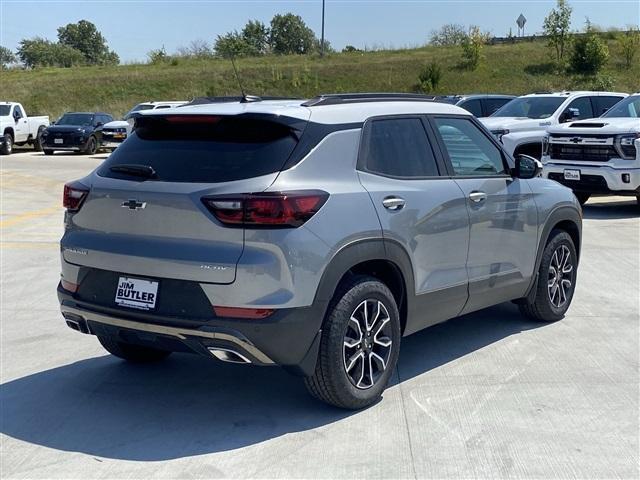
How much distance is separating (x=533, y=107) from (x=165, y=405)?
44.4 ft

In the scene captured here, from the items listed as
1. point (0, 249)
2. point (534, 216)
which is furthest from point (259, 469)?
point (0, 249)

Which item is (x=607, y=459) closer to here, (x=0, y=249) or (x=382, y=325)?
(x=382, y=325)

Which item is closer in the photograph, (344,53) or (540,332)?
(540,332)

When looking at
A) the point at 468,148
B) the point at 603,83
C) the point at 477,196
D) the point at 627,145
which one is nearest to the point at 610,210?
the point at 627,145

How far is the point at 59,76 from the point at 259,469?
56068 millimetres

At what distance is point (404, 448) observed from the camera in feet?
14.7

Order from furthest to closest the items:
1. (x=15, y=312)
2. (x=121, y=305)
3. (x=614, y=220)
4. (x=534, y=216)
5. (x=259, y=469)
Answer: (x=614, y=220) → (x=15, y=312) → (x=534, y=216) → (x=121, y=305) → (x=259, y=469)

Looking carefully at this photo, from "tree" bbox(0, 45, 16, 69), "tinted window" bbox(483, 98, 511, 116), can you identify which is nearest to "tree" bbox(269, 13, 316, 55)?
"tree" bbox(0, 45, 16, 69)

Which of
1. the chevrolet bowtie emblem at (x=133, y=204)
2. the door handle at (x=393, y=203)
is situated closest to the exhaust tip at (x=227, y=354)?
the chevrolet bowtie emblem at (x=133, y=204)

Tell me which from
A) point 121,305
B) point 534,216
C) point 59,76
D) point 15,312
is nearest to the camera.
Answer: point 121,305

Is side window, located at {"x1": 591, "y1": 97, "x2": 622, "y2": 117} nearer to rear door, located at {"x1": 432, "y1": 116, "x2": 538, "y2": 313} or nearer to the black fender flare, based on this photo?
the black fender flare

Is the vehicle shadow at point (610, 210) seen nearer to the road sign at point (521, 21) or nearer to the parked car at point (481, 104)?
the parked car at point (481, 104)

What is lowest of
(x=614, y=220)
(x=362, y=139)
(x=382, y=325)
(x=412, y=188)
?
(x=614, y=220)

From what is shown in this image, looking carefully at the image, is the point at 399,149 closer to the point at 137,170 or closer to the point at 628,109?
the point at 137,170
